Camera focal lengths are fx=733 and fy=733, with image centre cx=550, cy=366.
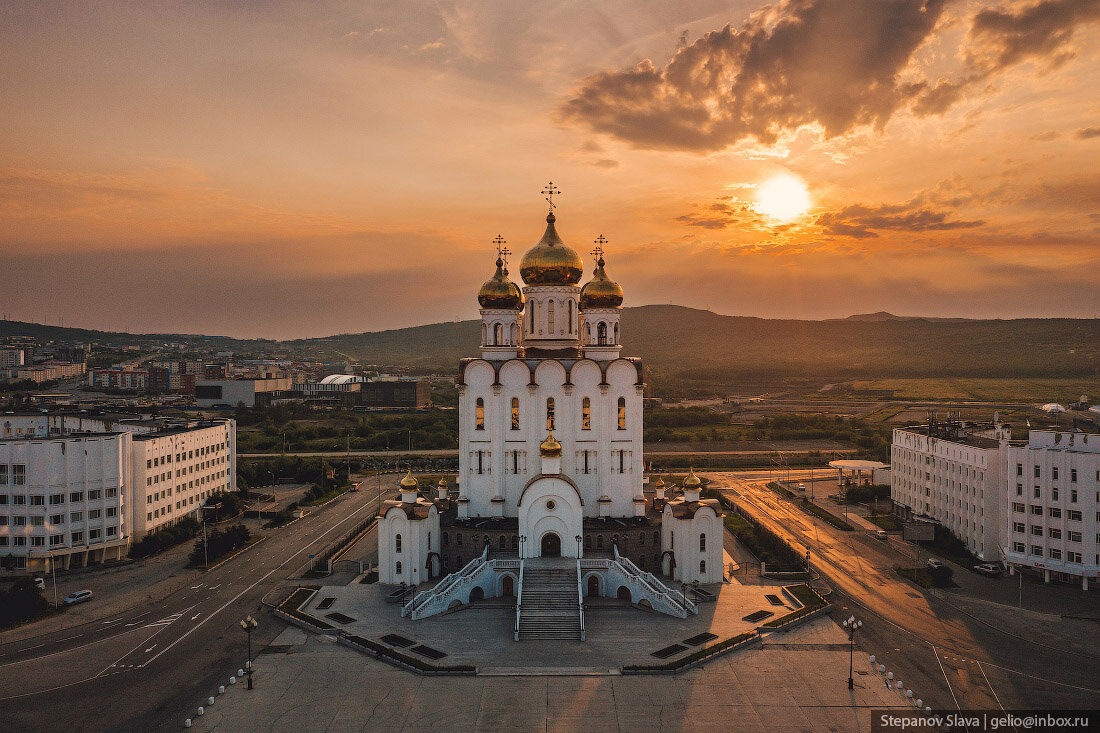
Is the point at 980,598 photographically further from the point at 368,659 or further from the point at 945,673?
the point at 368,659

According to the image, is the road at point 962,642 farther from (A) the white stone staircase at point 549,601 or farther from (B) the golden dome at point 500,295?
(B) the golden dome at point 500,295

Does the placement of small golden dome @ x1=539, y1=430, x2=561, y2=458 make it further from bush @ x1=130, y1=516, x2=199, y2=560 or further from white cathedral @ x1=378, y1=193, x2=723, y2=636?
bush @ x1=130, y1=516, x2=199, y2=560

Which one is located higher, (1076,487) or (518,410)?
(518,410)

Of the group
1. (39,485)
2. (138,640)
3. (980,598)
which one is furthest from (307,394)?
(980,598)

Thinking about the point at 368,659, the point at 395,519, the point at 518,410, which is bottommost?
the point at 368,659

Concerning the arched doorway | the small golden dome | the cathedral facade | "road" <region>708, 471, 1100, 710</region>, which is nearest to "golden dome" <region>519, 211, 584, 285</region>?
the cathedral facade

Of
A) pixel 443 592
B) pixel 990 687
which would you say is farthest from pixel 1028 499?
pixel 443 592

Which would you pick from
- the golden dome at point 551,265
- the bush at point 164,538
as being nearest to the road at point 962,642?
the golden dome at point 551,265

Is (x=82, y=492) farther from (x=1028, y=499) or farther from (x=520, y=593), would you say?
(x=1028, y=499)
